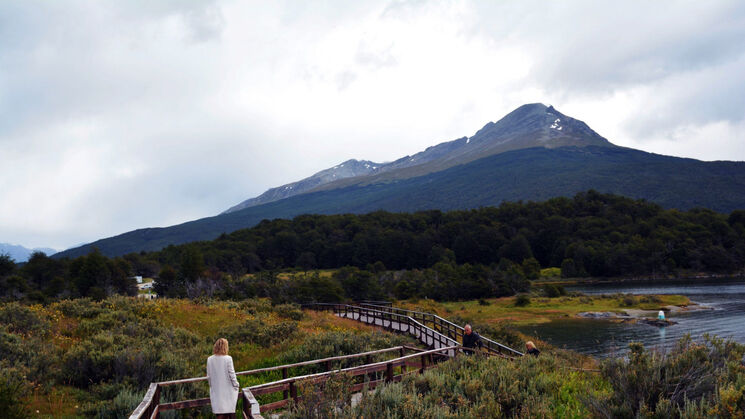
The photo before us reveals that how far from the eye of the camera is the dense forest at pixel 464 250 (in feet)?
216

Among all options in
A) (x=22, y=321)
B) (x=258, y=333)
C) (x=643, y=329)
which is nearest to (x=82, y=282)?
(x=22, y=321)

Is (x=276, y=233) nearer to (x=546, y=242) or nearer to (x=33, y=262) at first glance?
(x=33, y=262)

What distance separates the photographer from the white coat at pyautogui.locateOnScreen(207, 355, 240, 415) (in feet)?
23.3

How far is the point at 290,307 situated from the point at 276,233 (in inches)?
3622

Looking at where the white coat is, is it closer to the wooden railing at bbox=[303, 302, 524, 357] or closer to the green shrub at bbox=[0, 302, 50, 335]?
the wooden railing at bbox=[303, 302, 524, 357]

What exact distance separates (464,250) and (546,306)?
50.6 m

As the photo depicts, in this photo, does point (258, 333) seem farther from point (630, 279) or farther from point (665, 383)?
point (630, 279)

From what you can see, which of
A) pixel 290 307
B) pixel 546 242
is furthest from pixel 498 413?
pixel 546 242

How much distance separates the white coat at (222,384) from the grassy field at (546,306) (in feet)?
125

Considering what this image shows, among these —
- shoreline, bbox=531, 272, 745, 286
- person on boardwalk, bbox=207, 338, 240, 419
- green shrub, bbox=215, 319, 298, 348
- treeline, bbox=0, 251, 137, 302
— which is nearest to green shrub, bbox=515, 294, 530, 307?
shoreline, bbox=531, 272, 745, 286

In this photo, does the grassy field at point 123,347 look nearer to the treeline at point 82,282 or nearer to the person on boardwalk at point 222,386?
the person on boardwalk at point 222,386

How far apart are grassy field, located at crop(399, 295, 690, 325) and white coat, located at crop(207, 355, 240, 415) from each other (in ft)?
125

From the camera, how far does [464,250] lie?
105 meters

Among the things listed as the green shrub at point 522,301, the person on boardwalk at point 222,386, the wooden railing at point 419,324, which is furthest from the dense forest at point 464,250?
the person on boardwalk at point 222,386
